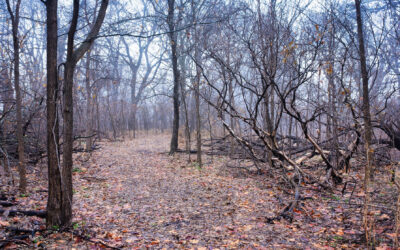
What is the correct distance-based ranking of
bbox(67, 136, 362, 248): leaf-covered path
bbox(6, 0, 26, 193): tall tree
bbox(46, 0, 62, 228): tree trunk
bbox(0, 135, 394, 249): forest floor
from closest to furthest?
bbox(46, 0, 62, 228): tree trunk → bbox(0, 135, 394, 249): forest floor → bbox(67, 136, 362, 248): leaf-covered path → bbox(6, 0, 26, 193): tall tree

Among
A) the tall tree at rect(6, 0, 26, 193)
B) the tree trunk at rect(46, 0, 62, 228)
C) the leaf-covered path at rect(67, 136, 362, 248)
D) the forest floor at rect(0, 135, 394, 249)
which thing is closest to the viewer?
the tree trunk at rect(46, 0, 62, 228)

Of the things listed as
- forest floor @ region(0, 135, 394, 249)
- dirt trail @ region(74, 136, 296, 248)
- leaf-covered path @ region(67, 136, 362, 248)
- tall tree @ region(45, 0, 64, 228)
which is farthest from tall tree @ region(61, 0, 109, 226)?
dirt trail @ region(74, 136, 296, 248)

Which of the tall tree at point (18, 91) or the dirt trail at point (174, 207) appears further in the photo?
the tall tree at point (18, 91)

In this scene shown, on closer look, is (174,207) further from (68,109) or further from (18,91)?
(18,91)

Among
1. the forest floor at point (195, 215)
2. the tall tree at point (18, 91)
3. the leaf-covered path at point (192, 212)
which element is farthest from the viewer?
the tall tree at point (18, 91)

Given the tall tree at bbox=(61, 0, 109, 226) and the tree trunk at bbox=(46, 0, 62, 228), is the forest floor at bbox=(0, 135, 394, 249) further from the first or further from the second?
the tree trunk at bbox=(46, 0, 62, 228)

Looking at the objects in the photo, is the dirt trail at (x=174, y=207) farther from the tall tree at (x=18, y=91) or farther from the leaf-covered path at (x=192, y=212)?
the tall tree at (x=18, y=91)

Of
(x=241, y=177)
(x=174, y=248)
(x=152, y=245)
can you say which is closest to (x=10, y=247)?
(x=152, y=245)

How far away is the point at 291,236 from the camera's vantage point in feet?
13.9

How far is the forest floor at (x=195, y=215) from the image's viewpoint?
13.1ft

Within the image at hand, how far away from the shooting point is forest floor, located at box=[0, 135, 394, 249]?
13.1ft

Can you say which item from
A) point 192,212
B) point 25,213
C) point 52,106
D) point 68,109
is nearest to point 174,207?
point 192,212

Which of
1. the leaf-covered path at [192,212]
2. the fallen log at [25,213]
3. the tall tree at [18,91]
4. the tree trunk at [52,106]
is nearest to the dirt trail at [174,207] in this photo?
the leaf-covered path at [192,212]

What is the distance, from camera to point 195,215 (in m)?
5.22
